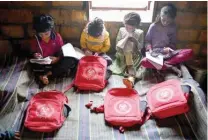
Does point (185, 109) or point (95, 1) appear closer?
point (185, 109)

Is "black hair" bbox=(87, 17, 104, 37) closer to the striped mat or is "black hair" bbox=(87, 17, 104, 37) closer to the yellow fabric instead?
the yellow fabric

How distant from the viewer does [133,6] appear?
2500 mm

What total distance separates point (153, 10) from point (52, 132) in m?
1.35

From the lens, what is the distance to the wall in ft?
7.62

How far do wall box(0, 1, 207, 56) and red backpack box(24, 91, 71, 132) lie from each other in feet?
2.42

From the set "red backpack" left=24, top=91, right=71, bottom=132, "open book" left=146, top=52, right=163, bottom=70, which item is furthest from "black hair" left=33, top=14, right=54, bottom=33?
"open book" left=146, top=52, right=163, bottom=70

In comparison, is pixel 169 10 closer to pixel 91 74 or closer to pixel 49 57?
pixel 91 74

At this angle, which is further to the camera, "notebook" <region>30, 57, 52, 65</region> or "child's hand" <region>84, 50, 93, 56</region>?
"child's hand" <region>84, 50, 93, 56</region>

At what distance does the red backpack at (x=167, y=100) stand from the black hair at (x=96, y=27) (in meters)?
0.62

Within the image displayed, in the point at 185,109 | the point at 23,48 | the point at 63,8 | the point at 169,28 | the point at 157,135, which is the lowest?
the point at 157,135

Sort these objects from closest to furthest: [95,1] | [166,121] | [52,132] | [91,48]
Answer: [52,132], [166,121], [91,48], [95,1]

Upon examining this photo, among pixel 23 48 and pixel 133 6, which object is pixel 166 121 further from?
pixel 23 48

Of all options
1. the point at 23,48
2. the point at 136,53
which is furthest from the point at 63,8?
the point at 136,53

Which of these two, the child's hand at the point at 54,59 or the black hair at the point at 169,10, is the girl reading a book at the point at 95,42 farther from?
the black hair at the point at 169,10
